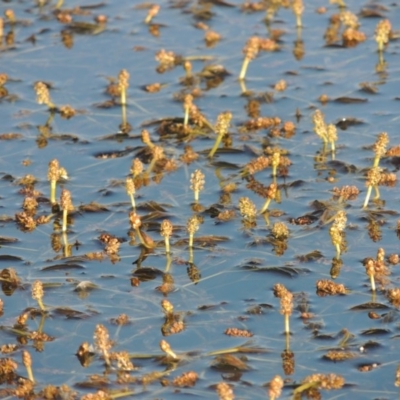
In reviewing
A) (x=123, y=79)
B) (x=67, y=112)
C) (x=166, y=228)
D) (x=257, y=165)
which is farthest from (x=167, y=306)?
(x=67, y=112)

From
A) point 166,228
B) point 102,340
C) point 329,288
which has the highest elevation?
point 166,228

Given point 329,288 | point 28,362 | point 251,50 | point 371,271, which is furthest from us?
point 251,50

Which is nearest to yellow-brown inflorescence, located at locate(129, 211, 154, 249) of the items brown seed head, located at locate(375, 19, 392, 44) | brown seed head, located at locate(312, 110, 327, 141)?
brown seed head, located at locate(312, 110, 327, 141)

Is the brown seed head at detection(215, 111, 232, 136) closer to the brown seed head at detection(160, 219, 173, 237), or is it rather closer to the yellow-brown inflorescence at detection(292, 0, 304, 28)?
the brown seed head at detection(160, 219, 173, 237)

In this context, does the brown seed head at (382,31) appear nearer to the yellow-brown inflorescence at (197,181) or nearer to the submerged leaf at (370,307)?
the yellow-brown inflorescence at (197,181)

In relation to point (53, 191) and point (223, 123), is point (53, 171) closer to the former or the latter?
point (53, 191)

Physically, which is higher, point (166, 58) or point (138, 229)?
point (166, 58)

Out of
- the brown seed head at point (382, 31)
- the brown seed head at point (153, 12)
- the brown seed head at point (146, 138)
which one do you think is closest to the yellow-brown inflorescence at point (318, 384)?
the brown seed head at point (146, 138)

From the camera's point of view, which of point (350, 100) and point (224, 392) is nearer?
point (224, 392)

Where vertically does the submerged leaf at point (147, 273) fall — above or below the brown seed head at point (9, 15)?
below
